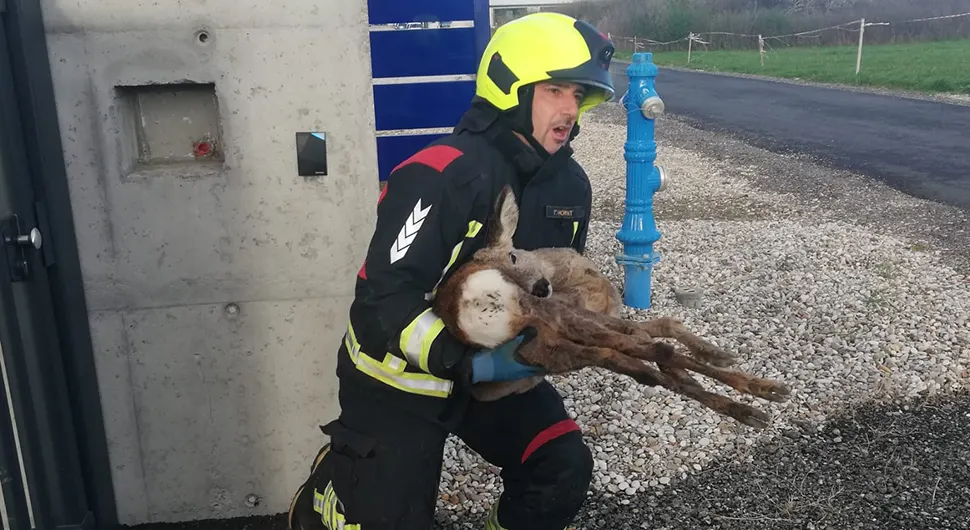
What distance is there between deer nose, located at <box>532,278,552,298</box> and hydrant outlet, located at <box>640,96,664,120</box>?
3719 millimetres

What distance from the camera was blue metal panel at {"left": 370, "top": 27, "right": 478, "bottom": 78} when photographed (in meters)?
4.85

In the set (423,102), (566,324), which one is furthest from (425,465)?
(423,102)

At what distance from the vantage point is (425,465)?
8.47ft

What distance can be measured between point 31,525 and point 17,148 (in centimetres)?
132

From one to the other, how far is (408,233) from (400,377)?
468 millimetres

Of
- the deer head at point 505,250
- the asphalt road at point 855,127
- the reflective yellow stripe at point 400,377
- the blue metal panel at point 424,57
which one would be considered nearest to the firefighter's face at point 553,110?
the deer head at point 505,250

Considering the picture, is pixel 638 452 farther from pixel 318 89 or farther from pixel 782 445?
pixel 318 89

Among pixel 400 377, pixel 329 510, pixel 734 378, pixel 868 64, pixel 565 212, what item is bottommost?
pixel 329 510

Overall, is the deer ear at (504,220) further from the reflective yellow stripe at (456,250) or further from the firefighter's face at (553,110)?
the firefighter's face at (553,110)

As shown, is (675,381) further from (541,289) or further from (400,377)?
(400,377)

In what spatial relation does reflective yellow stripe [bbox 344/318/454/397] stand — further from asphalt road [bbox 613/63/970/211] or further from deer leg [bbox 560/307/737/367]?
asphalt road [bbox 613/63/970/211]

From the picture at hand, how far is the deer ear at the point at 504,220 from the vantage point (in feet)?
7.54

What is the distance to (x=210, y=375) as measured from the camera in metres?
3.32

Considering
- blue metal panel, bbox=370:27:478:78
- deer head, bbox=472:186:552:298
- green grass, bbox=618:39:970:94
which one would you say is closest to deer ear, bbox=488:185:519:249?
deer head, bbox=472:186:552:298
